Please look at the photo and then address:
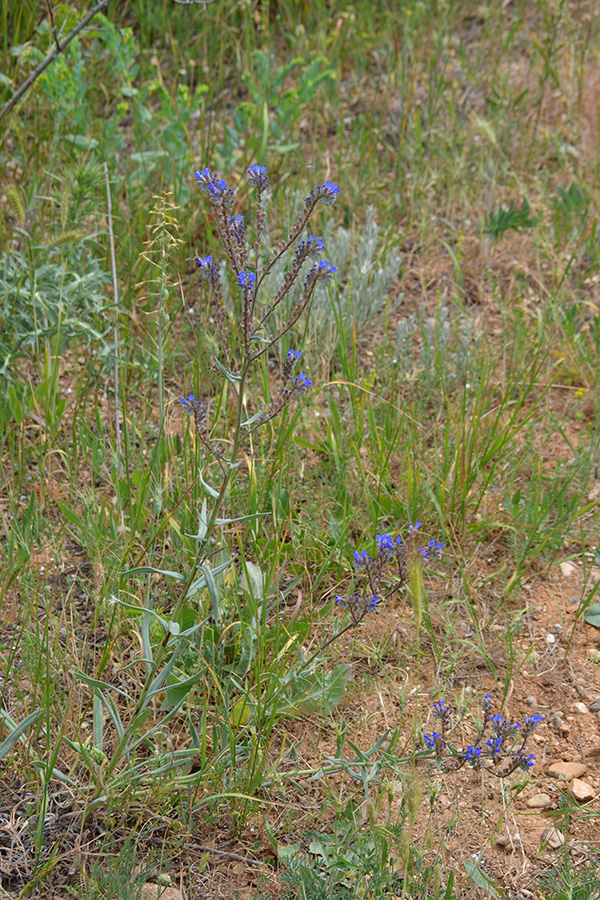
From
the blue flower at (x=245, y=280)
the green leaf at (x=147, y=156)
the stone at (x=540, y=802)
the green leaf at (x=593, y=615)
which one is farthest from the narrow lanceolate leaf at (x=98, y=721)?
the green leaf at (x=147, y=156)

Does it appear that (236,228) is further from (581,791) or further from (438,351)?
(581,791)

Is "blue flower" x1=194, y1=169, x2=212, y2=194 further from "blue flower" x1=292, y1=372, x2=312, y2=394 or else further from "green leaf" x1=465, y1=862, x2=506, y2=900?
"green leaf" x1=465, y1=862, x2=506, y2=900

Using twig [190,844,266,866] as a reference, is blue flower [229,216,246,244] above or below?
above

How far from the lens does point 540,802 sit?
1952 mm

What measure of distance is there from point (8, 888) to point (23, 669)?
1.64 ft

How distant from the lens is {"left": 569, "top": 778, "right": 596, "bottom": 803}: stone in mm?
1945

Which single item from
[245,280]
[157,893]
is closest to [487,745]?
[157,893]

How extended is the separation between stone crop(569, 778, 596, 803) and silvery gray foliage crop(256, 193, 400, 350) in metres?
1.72

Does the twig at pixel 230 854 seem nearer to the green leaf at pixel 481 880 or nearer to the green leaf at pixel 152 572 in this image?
the green leaf at pixel 481 880

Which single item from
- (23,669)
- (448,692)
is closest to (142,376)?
(23,669)

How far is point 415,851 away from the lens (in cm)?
170

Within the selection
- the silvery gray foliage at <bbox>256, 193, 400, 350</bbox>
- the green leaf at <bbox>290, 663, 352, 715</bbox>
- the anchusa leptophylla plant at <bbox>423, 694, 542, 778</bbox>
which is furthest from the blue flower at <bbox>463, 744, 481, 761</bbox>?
the silvery gray foliage at <bbox>256, 193, 400, 350</bbox>

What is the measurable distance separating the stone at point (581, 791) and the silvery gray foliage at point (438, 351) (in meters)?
1.36

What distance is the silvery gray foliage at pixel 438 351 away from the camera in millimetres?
2914
